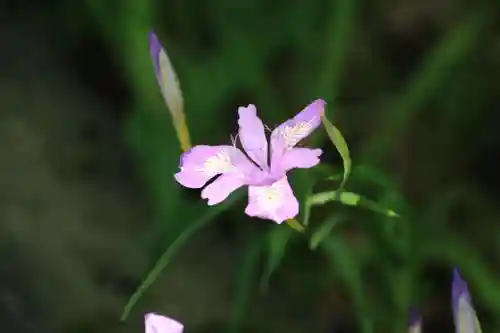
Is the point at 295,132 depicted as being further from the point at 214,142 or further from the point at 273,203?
the point at 214,142

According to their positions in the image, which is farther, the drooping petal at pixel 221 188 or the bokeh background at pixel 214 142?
the bokeh background at pixel 214 142

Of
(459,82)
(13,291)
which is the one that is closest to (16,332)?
(13,291)

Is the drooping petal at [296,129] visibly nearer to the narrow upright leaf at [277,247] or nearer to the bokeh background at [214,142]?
the narrow upright leaf at [277,247]

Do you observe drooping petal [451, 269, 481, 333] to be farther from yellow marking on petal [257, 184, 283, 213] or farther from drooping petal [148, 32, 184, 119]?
drooping petal [148, 32, 184, 119]

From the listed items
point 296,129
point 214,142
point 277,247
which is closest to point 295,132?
point 296,129

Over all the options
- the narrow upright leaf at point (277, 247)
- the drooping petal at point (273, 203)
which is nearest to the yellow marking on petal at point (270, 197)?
the drooping petal at point (273, 203)
